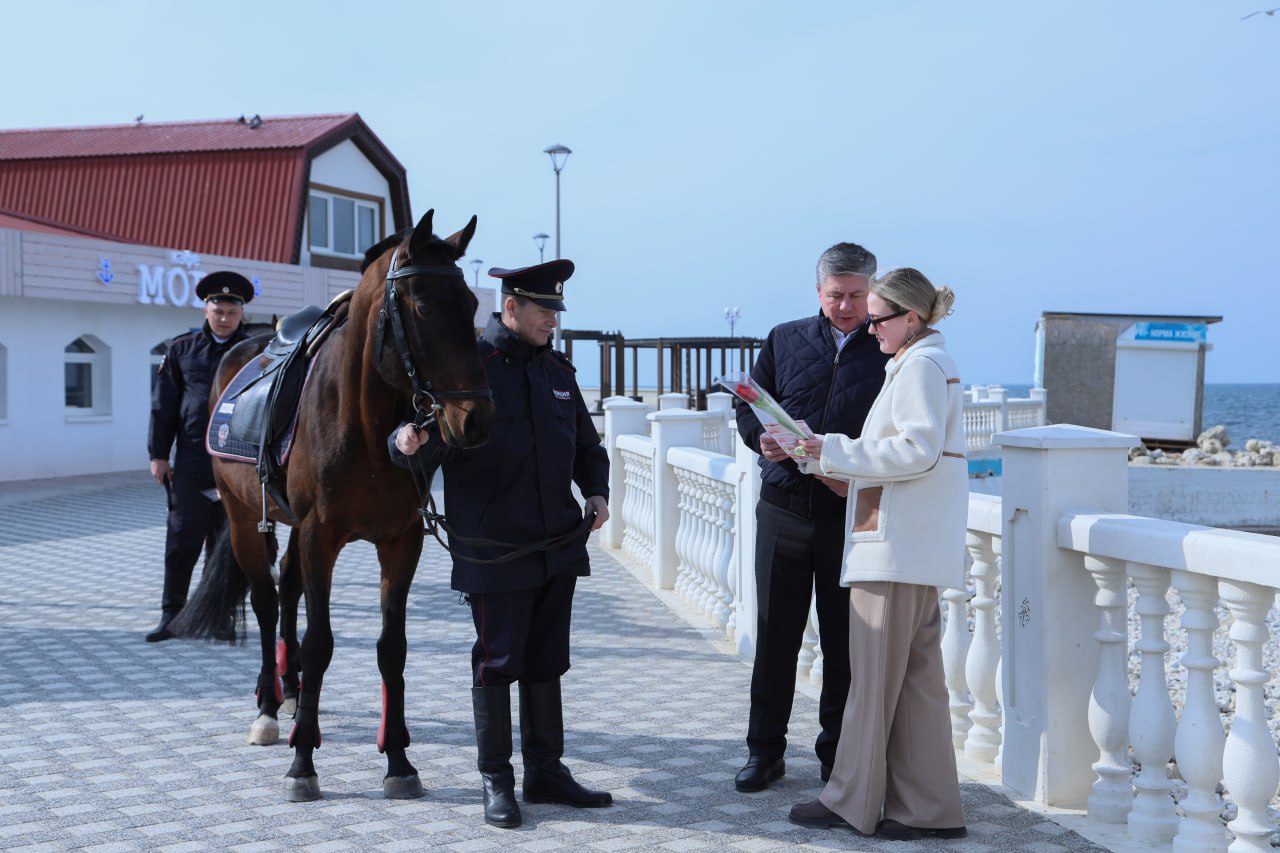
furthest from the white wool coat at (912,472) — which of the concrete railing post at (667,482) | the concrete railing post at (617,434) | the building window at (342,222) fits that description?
the building window at (342,222)

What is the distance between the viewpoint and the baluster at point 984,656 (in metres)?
4.78

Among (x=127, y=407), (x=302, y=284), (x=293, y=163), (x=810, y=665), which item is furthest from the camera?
(x=293, y=163)

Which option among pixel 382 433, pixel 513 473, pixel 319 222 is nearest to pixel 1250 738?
pixel 513 473

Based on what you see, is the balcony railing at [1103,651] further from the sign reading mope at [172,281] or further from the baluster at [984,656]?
the sign reading mope at [172,281]

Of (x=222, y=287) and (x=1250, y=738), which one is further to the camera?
(x=222, y=287)

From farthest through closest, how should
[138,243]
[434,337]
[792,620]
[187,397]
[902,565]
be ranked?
[138,243] < [187,397] < [792,620] < [434,337] < [902,565]

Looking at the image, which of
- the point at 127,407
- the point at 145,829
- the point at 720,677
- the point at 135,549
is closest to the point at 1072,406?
the point at 127,407

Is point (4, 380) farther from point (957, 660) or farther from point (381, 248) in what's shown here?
point (957, 660)

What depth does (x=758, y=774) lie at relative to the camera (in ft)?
15.1

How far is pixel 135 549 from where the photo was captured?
12.4 meters

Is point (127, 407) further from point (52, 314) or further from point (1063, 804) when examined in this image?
point (1063, 804)

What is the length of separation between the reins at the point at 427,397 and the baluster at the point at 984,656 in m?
1.49

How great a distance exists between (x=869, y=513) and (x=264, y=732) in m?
2.79

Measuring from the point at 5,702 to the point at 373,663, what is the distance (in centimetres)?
183
